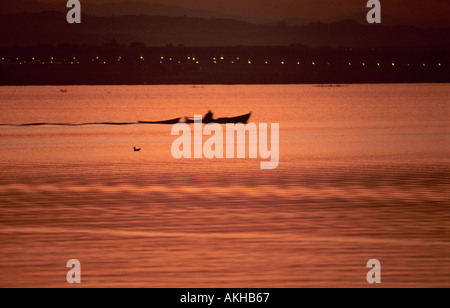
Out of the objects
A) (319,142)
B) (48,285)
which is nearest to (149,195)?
(48,285)

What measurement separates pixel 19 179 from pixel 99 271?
1344 cm

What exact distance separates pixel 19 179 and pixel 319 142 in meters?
20.1

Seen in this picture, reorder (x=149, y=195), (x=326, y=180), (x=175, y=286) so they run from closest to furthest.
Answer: (x=175, y=286) < (x=149, y=195) < (x=326, y=180)

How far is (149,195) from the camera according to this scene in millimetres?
21578

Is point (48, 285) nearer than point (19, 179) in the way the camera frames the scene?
Yes

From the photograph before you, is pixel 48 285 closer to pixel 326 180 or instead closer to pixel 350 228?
pixel 350 228

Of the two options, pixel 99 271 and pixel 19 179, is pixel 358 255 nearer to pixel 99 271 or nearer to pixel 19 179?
pixel 99 271
